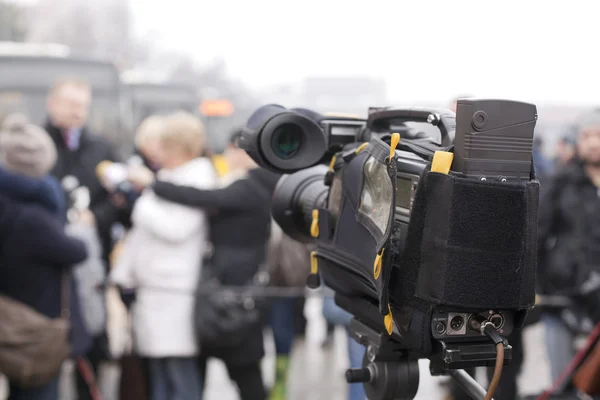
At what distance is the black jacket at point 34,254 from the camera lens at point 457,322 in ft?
7.84

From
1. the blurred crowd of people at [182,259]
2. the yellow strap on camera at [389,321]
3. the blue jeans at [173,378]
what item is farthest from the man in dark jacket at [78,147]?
the yellow strap on camera at [389,321]

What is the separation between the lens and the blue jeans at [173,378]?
3.62 m

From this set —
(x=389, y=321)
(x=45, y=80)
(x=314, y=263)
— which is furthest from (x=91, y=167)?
(x=45, y=80)

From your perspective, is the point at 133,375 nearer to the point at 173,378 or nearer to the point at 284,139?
the point at 173,378

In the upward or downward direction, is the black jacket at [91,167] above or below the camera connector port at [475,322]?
below

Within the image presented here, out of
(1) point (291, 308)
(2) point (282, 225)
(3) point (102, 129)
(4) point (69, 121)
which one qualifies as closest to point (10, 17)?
(3) point (102, 129)

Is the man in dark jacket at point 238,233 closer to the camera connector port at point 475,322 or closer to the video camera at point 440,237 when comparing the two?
the video camera at point 440,237

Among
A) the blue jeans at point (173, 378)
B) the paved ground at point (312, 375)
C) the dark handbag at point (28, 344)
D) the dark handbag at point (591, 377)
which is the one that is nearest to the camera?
the dark handbag at point (591, 377)

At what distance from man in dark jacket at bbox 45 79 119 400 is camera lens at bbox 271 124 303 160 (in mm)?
2805

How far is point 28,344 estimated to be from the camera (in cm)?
324

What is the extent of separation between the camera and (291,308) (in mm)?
4496

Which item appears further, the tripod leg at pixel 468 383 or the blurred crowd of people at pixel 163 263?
the blurred crowd of people at pixel 163 263

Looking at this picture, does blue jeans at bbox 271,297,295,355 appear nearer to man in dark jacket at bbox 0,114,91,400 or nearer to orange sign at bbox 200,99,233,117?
man in dark jacket at bbox 0,114,91,400

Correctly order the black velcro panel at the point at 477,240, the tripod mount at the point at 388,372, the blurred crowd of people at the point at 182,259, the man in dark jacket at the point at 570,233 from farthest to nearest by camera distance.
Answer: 1. the man in dark jacket at the point at 570,233
2. the blurred crowd of people at the point at 182,259
3. the tripod mount at the point at 388,372
4. the black velcro panel at the point at 477,240
